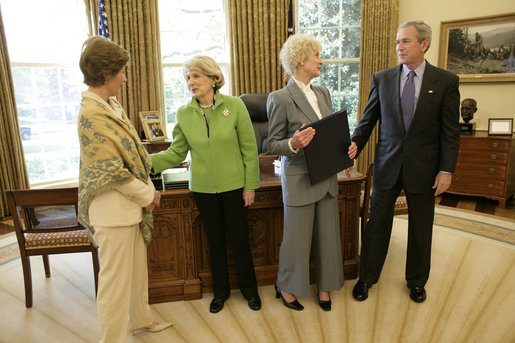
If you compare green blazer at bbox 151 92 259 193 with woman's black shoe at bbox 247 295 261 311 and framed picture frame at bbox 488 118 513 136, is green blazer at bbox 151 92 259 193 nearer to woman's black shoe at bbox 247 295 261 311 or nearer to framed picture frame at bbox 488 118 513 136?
woman's black shoe at bbox 247 295 261 311

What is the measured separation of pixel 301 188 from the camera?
2.11 meters

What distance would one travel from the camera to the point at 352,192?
254 cm

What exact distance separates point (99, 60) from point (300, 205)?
4.14 feet

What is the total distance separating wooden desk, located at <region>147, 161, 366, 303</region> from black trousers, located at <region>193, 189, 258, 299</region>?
0.18 metres

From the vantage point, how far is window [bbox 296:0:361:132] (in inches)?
211

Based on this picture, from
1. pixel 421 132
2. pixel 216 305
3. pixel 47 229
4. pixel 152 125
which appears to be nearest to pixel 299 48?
pixel 421 132

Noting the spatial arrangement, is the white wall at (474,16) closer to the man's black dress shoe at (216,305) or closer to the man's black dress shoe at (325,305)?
the man's black dress shoe at (325,305)

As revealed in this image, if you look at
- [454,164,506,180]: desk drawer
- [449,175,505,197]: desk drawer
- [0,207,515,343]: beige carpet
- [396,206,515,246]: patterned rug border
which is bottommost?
[0,207,515,343]: beige carpet

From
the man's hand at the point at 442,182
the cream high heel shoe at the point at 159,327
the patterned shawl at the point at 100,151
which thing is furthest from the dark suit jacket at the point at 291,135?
the cream high heel shoe at the point at 159,327

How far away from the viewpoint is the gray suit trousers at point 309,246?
2164 millimetres

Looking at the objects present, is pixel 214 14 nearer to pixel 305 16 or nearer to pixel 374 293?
pixel 305 16

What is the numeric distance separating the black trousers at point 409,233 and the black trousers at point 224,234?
2.58 feet

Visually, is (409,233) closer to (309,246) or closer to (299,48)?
(309,246)

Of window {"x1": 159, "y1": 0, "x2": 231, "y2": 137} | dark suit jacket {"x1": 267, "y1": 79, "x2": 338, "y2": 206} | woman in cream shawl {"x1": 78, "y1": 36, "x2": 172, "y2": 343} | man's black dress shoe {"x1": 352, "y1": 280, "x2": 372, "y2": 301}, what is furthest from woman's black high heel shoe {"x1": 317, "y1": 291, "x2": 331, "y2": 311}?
window {"x1": 159, "y1": 0, "x2": 231, "y2": 137}
